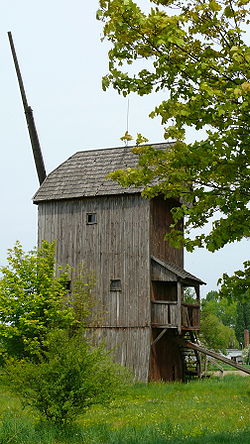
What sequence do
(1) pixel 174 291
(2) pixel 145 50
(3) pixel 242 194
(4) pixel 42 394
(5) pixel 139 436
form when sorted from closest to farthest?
(2) pixel 145 50 < (3) pixel 242 194 < (5) pixel 139 436 < (4) pixel 42 394 < (1) pixel 174 291

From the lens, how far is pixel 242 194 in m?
11.6

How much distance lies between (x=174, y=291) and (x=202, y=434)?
60.4ft

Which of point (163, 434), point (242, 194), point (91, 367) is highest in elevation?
point (242, 194)

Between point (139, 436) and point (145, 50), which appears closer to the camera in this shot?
point (145, 50)

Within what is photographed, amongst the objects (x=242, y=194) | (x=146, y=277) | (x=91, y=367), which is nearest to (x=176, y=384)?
(x=146, y=277)

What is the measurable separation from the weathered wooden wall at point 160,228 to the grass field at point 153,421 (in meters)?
6.94

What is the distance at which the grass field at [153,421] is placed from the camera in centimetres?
1302

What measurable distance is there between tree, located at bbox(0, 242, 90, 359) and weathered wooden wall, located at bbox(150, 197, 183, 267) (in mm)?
3698

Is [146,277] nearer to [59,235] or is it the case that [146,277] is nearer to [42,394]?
[59,235]

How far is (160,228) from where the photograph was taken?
31031 millimetres

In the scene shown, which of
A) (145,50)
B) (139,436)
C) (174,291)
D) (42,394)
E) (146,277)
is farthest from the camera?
(174,291)

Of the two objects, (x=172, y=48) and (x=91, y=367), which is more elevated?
(x=172, y=48)

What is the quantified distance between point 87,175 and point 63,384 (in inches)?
759

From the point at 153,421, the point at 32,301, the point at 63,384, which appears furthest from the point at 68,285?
the point at 63,384
